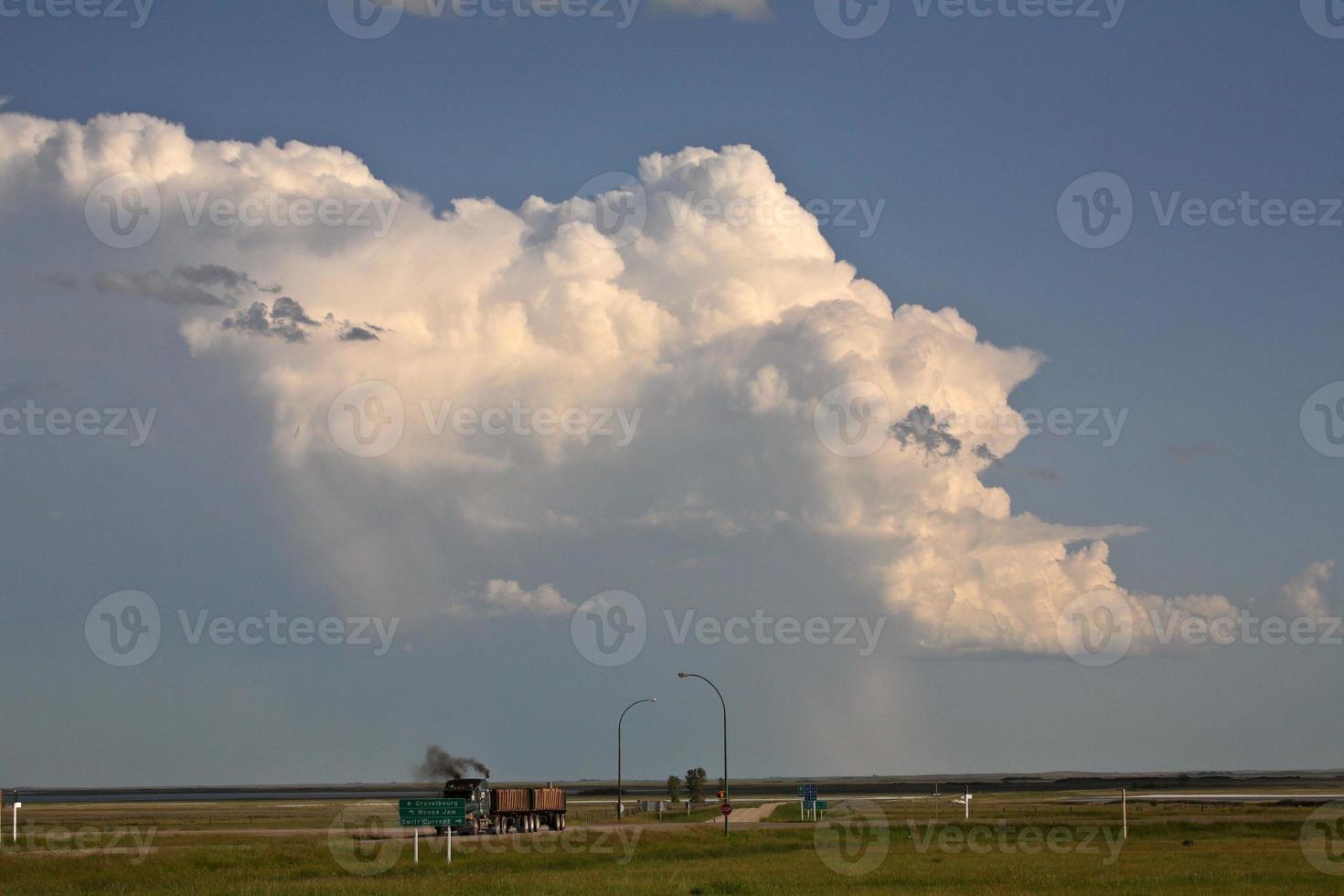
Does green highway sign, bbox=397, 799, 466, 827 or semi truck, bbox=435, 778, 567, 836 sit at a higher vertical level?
green highway sign, bbox=397, 799, 466, 827

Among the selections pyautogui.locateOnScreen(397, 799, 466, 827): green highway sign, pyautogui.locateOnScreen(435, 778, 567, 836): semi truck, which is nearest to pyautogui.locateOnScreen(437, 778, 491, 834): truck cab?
pyautogui.locateOnScreen(435, 778, 567, 836): semi truck

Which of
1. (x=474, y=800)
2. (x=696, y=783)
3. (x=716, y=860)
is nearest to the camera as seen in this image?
(x=716, y=860)

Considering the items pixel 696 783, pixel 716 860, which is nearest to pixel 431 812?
pixel 716 860

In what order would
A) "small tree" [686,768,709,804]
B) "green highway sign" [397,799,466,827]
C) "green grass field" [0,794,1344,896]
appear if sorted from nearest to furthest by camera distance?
1. "green grass field" [0,794,1344,896]
2. "green highway sign" [397,799,466,827]
3. "small tree" [686,768,709,804]

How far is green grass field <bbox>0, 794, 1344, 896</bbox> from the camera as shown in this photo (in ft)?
139

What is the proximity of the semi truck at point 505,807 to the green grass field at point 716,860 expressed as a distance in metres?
6.26

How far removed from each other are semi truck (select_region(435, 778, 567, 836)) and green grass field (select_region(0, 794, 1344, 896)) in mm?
6256

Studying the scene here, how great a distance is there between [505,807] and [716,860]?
3083 centimetres

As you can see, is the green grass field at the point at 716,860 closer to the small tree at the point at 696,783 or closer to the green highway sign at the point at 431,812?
the green highway sign at the point at 431,812

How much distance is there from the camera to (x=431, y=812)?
168 ft

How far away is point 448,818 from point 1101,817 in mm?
52621

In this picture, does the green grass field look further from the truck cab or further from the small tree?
the small tree

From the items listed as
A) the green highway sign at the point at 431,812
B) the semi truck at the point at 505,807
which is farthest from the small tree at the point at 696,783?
the green highway sign at the point at 431,812

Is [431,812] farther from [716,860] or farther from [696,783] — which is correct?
[696,783]
